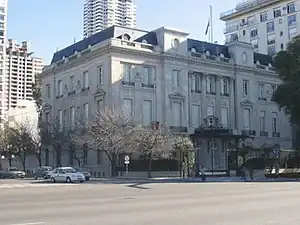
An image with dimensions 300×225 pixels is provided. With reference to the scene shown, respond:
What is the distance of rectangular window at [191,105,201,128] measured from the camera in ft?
221

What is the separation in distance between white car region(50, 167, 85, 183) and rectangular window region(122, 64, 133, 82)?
21.1 metres

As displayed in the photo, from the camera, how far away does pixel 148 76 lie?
63562mm

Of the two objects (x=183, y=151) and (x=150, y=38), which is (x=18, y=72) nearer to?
(x=150, y=38)

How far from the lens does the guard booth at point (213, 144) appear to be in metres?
61.6

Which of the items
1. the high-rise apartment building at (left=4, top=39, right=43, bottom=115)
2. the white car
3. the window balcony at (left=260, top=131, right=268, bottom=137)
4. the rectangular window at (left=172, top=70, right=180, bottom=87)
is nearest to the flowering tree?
the rectangular window at (left=172, top=70, right=180, bottom=87)

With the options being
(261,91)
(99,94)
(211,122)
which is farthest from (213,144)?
(99,94)

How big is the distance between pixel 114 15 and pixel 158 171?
68525mm

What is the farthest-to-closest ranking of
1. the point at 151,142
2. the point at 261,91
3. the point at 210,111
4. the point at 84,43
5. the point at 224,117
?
the point at 261,91
the point at 224,117
the point at 84,43
the point at 210,111
the point at 151,142

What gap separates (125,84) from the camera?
61.0 m

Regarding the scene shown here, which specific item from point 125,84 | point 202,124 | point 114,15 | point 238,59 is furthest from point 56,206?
point 114,15

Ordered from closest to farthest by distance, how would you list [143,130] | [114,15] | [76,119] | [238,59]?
[143,130] < [76,119] < [238,59] < [114,15]

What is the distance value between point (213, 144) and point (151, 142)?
1815cm

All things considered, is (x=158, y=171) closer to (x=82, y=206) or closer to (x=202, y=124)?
(x=202, y=124)

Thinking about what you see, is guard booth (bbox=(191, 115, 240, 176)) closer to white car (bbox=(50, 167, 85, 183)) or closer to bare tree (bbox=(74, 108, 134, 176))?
bare tree (bbox=(74, 108, 134, 176))
